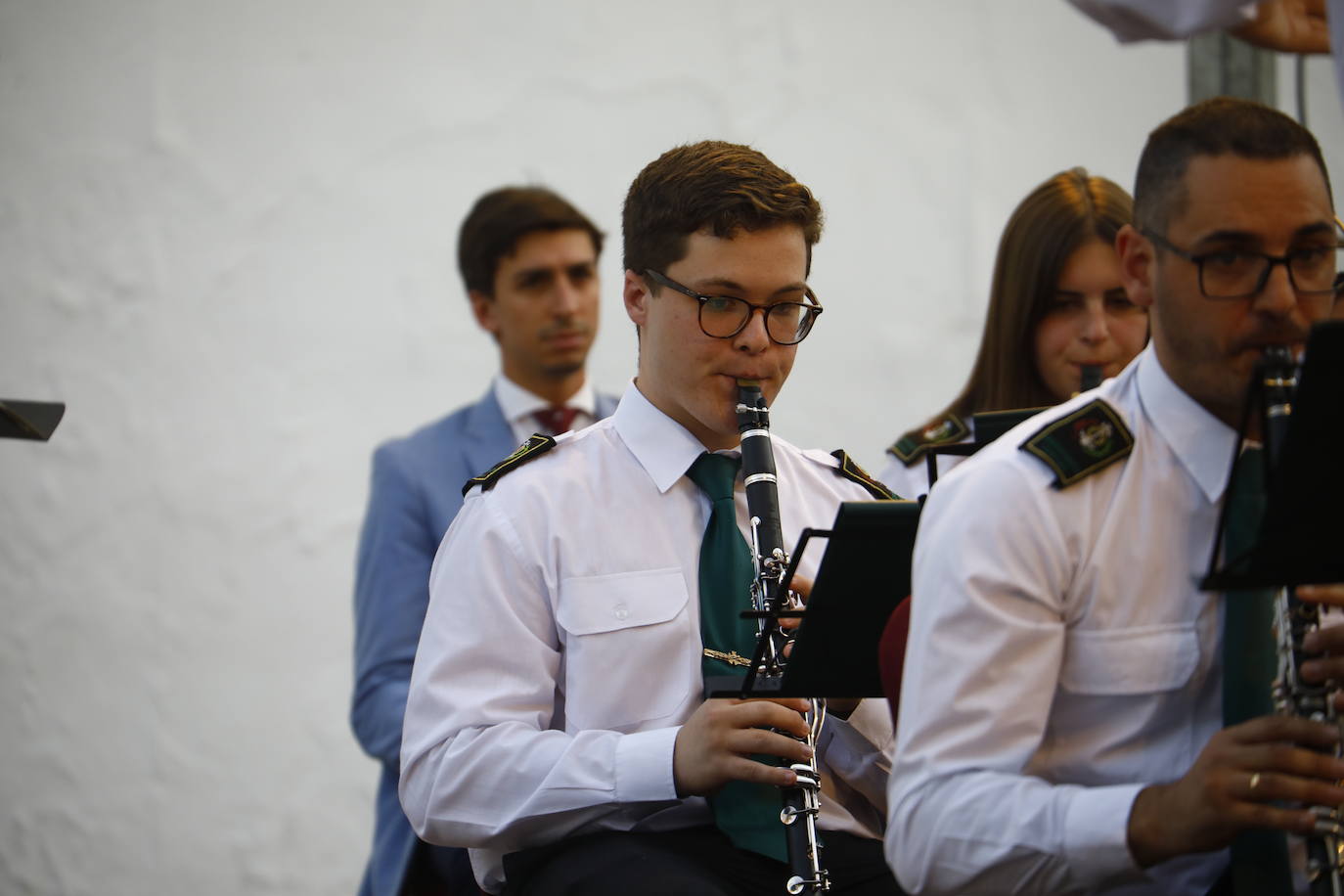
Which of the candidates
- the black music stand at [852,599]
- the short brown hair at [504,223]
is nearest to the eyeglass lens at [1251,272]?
the black music stand at [852,599]

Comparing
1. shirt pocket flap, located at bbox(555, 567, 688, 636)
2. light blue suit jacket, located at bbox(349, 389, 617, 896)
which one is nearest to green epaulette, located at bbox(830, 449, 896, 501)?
shirt pocket flap, located at bbox(555, 567, 688, 636)

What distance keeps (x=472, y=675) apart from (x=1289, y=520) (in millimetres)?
1244

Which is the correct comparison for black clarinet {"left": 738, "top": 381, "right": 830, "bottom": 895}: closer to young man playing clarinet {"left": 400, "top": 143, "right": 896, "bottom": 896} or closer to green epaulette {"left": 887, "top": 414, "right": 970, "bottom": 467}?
young man playing clarinet {"left": 400, "top": 143, "right": 896, "bottom": 896}

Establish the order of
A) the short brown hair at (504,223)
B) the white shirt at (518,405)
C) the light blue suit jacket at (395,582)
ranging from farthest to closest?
the short brown hair at (504,223)
the white shirt at (518,405)
the light blue suit jacket at (395,582)

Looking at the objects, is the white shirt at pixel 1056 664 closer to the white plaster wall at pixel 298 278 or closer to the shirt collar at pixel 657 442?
the shirt collar at pixel 657 442

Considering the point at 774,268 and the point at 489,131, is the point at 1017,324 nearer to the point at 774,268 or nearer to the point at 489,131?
the point at 774,268

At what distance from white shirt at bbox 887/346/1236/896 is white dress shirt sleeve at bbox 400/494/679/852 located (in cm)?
57

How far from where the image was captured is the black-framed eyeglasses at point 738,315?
7.80 feet

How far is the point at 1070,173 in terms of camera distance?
11.2 feet

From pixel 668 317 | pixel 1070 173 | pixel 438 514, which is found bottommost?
pixel 438 514

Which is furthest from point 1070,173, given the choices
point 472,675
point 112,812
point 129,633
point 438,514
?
point 112,812

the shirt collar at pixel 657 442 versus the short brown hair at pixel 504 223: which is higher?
the short brown hair at pixel 504 223

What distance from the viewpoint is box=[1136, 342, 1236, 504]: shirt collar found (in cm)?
173

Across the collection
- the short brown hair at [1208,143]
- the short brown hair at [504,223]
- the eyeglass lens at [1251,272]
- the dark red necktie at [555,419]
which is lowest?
the dark red necktie at [555,419]
